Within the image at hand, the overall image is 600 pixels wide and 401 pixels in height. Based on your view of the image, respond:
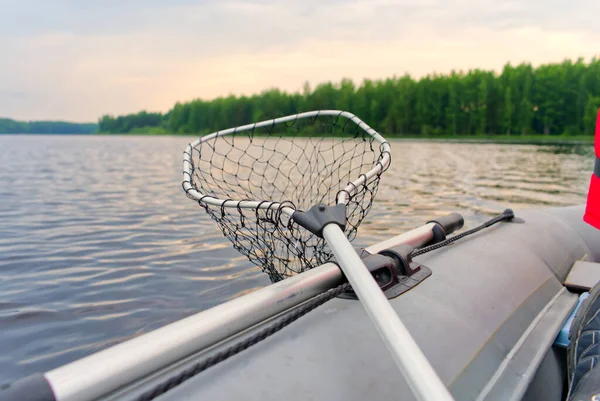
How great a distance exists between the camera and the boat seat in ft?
7.97

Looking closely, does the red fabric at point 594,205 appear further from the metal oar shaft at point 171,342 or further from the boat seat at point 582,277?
the metal oar shaft at point 171,342

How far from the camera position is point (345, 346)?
4.49 ft

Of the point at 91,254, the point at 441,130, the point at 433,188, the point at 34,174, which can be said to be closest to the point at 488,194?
the point at 433,188

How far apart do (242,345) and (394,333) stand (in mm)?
441

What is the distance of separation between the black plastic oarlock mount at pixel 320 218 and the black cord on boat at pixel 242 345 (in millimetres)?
221

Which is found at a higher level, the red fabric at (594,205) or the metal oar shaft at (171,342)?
the red fabric at (594,205)

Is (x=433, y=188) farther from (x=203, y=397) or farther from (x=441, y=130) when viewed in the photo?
(x=441, y=130)

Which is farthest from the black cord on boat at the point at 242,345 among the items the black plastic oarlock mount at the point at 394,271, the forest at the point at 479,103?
the forest at the point at 479,103

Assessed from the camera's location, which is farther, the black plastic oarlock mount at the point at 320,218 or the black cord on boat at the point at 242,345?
the black plastic oarlock mount at the point at 320,218

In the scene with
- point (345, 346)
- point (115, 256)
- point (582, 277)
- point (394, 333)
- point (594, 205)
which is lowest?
point (115, 256)

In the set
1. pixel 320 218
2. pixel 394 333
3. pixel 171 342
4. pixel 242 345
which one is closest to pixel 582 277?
pixel 320 218

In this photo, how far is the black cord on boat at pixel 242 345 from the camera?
1119 millimetres

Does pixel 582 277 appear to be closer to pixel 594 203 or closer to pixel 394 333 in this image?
pixel 594 203

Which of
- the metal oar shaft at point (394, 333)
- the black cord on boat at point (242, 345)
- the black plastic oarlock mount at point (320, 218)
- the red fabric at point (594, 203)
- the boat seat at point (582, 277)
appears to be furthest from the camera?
the boat seat at point (582, 277)
